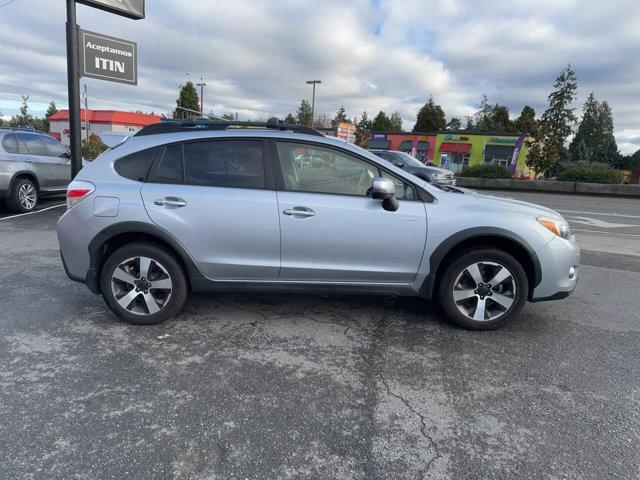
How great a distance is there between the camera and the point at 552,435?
8.45 ft

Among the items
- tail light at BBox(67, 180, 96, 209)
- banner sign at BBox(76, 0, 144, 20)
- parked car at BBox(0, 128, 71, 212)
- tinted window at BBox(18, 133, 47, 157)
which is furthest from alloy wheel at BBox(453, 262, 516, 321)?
tinted window at BBox(18, 133, 47, 157)

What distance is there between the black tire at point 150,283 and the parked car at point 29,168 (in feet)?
22.8

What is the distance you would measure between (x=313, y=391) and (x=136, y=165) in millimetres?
2424

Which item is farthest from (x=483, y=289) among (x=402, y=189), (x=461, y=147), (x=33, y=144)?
(x=461, y=147)

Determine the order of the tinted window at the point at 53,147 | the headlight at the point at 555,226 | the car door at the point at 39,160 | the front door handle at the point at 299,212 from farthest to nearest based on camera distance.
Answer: the tinted window at the point at 53,147 → the car door at the point at 39,160 → the headlight at the point at 555,226 → the front door handle at the point at 299,212

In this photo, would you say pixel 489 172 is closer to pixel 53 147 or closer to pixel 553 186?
pixel 553 186

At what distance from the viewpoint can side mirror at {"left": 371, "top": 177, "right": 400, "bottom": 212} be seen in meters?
3.60

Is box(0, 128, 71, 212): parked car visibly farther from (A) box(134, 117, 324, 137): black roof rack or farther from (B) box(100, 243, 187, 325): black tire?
(B) box(100, 243, 187, 325): black tire

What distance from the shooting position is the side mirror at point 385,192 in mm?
3596

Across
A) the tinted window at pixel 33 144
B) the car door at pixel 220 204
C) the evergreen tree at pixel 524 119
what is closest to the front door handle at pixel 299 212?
the car door at pixel 220 204

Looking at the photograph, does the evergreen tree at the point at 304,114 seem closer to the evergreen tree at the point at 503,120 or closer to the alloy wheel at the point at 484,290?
the evergreen tree at the point at 503,120

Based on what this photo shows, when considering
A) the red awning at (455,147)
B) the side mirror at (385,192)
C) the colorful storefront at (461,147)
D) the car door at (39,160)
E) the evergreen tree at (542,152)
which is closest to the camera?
the side mirror at (385,192)

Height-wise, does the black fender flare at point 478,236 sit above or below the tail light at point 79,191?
below

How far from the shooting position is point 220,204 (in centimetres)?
376
